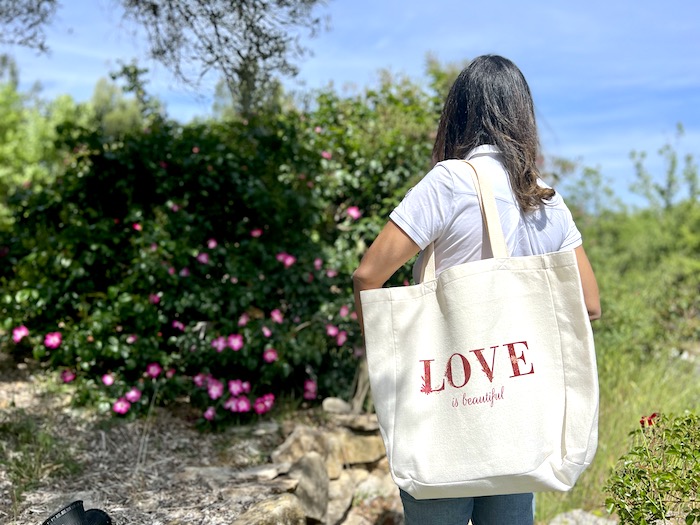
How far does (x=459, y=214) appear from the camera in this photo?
1.67 metres

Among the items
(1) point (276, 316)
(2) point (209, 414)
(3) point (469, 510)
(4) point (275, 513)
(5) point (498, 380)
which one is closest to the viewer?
(5) point (498, 380)

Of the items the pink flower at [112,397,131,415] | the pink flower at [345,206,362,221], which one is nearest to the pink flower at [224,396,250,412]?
the pink flower at [112,397,131,415]

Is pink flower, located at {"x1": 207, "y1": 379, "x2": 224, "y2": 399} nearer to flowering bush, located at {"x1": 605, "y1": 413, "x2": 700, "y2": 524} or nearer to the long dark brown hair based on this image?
flowering bush, located at {"x1": 605, "y1": 413, "x2": 700, "y2": 524}

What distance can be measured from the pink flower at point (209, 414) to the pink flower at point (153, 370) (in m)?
0.38

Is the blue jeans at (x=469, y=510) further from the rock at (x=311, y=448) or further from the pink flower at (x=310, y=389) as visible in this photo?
the pink flower at (x=310, y=389)

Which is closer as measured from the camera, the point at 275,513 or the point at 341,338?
the point at 275,513

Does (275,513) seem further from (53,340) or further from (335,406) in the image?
(53,340)

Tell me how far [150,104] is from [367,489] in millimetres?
3396

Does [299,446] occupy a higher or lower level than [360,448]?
higher

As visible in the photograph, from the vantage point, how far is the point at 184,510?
279 centimetres

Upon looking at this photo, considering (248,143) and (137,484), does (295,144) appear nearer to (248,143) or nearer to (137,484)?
(248,143)

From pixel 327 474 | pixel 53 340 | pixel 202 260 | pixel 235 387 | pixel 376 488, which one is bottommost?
pixel 376 488

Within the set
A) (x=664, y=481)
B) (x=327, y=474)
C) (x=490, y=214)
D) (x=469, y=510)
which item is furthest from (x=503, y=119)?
(x=327, y=474)

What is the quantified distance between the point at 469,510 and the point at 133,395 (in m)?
2.73
